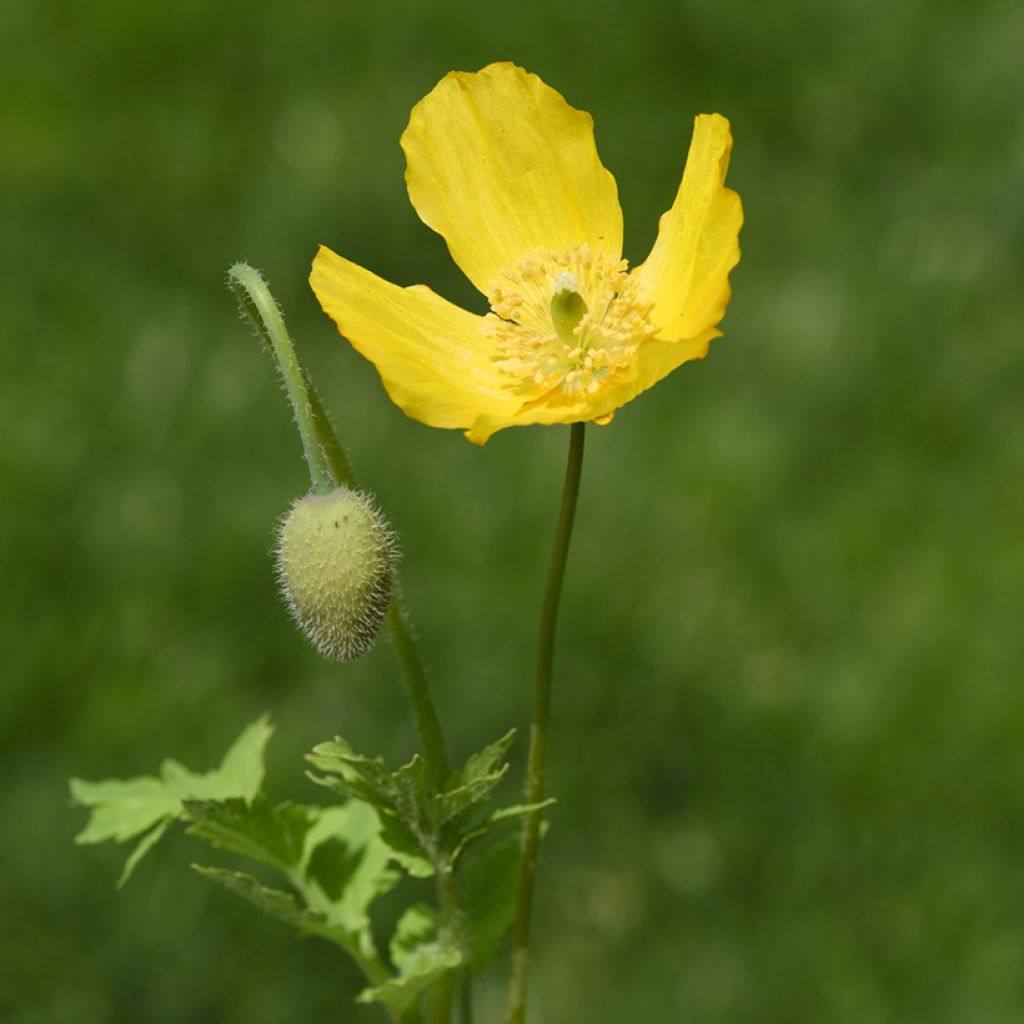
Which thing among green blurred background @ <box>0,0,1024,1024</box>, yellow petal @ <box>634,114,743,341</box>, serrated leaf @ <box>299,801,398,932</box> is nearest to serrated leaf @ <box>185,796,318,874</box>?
serrated leaf @ <box>299,801,398,932</box>

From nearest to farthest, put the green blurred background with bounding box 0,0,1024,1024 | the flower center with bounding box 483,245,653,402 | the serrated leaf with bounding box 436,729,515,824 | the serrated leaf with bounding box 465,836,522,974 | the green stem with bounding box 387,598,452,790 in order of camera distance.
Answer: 1. the serrated leaf with bounding box 436,729,515,824
2. the green stem with bounding box 387,598,452,790
3. the serrated leaf with bounding box 465,836,522,974
4. the flower center with bounding box 483,245,653,402
5. the green blurred background with bounding box 0,0,1024,1024

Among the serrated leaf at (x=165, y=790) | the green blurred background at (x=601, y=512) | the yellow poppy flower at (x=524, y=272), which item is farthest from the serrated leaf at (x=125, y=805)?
the green blurred background at (x=601, y=512)

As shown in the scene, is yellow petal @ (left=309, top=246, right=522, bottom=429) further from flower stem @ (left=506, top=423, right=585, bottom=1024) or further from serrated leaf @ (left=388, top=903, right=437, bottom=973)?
serrated leaf @ (left=388, top=903, right=437, bottom=973)

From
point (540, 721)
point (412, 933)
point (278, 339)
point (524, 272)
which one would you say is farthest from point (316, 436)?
point (412, 933)

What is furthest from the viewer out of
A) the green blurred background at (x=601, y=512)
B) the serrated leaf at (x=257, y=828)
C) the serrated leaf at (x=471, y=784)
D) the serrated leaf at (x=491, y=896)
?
the green blurred background at (x=601, y=512)

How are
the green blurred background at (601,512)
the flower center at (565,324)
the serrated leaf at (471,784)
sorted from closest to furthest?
the serrated leaf at (471,784) → the flower center at (565,324) → the green blurred background at (601,512)

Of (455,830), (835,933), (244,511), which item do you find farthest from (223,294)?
(455,830)

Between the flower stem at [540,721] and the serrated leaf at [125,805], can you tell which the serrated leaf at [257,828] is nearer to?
the serrated leaf at [125,805]

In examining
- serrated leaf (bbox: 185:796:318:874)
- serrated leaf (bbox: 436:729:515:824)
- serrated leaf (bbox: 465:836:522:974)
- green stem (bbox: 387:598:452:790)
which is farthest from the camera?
serrated leaf (bbox: 465:836:522:974)
